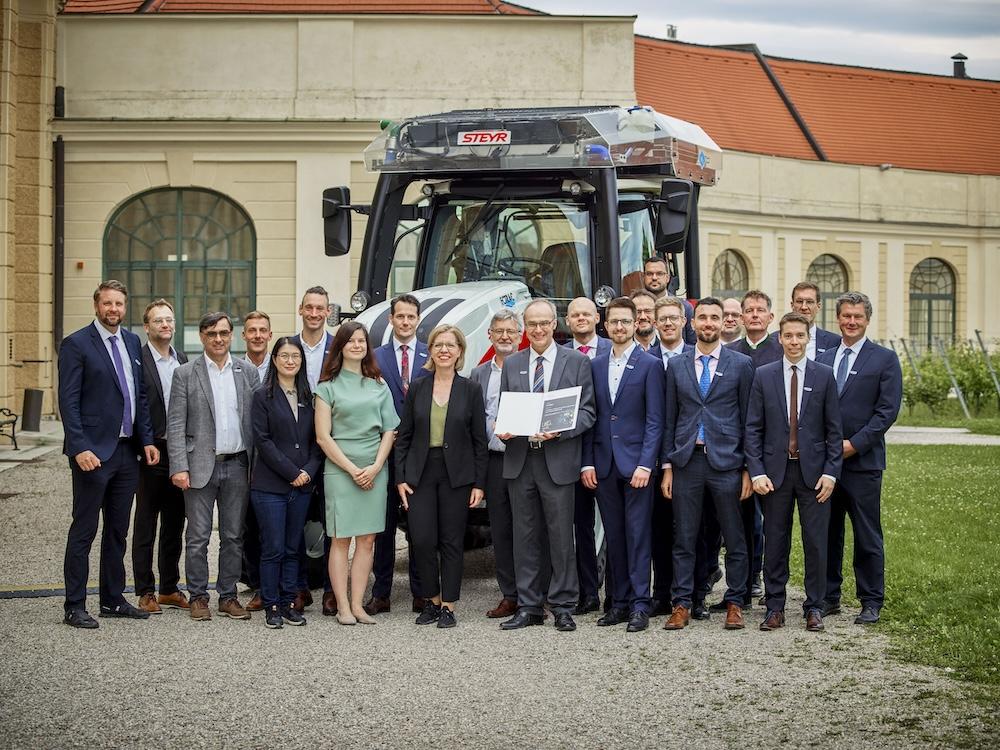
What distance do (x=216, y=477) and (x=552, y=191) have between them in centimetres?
352

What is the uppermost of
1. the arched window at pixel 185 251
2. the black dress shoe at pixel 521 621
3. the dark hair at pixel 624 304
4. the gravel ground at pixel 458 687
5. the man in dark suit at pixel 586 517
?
the arched window at pixel 185 251

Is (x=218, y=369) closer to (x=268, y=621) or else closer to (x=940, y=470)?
(x=268, y=621)

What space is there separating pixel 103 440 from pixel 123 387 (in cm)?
37

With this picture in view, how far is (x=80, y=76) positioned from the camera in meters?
24.5

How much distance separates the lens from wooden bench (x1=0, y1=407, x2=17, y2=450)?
61.4 feet

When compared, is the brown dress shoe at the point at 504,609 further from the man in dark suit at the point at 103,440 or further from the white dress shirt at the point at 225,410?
the man in dark suit at the point at 103,440

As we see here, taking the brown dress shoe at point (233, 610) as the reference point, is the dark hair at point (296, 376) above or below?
above

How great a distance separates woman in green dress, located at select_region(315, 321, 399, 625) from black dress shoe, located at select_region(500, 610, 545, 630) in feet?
2.88

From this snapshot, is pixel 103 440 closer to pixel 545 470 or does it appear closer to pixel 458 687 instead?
pixel 545 470

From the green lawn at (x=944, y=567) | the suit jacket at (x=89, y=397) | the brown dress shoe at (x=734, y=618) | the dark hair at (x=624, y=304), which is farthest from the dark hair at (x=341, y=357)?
the green lawn at (x=944, y=567)

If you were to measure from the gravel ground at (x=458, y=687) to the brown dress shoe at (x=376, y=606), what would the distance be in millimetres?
69

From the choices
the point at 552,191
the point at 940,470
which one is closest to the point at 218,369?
the point at 552,191

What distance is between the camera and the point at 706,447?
872 cm

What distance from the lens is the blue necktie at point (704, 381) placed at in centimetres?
874
